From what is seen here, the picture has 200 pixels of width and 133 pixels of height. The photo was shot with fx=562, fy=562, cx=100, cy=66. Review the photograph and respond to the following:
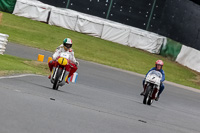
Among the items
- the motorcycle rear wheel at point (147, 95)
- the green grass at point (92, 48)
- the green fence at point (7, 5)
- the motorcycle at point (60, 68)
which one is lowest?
the green grass at point (92, 48)

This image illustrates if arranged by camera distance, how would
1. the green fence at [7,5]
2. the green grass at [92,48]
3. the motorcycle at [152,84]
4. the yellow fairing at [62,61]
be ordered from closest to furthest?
the yellow fairing at [62,61], the motorcycle at [152,84], the green grass at [92,48], the green fence at [7,5]

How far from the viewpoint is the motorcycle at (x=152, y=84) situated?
17.1 meters

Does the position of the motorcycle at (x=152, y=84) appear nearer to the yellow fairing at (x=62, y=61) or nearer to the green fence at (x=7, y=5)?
the yellow fairing at (x=62, y=61)

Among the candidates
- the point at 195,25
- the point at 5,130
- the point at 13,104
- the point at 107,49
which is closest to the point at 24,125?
the point at 5,130

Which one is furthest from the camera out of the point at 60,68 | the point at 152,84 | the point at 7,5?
the point at 7,5

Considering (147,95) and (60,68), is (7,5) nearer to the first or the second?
(147,95)

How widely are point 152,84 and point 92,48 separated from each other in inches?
1001

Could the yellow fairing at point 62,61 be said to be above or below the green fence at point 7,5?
above

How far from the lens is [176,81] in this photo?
3675cm

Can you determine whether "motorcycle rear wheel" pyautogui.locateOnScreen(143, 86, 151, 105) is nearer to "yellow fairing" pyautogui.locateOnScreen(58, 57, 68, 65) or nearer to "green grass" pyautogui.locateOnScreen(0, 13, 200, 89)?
"yellow fairing" pyautogui.locateOnScreen(58, 57, 68, 65)

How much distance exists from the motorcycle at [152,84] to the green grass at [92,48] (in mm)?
18711

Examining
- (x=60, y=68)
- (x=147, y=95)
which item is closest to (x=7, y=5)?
(x=147, y=95)

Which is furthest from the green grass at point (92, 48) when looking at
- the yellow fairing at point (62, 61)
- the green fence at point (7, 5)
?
the yellow fairing at point (62, 61)

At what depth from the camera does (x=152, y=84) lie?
56.5 ft
